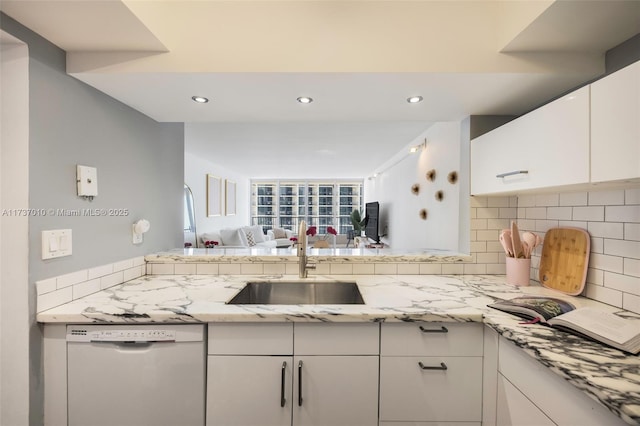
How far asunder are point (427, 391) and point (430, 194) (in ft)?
7.79

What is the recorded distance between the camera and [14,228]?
1018 mm

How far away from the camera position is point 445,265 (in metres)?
1.71

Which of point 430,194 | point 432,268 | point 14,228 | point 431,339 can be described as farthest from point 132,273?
point 430,194

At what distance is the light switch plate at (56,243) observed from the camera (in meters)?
1.08

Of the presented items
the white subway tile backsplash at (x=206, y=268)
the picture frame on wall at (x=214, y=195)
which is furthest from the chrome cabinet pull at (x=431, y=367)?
the picture frame on wall at (x=214, y=195)

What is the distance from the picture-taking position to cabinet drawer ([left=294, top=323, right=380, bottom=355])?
3.61ft

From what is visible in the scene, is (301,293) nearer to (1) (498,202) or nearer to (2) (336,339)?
(2) (336,339)

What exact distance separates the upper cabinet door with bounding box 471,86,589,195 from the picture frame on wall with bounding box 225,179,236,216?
5.89 meters

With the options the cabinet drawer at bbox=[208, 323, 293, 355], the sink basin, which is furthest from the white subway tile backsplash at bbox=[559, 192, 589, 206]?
the cabinet drawer at bbox=[208, 323, 293, 355]

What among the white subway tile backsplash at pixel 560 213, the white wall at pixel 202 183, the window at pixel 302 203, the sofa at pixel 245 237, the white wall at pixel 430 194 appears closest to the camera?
the white subway tile backsplash at pixel 560 213

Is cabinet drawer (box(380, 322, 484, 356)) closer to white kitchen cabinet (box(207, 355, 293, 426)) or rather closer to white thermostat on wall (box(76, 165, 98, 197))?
white kitchen cabinet (box(207, 355, 293, 426))

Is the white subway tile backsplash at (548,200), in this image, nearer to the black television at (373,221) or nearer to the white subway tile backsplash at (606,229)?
the white subway tile backsplash at (606,229)

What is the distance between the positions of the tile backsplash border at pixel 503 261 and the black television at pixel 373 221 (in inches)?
160

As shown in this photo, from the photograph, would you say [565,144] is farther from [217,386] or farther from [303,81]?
[217,386]
